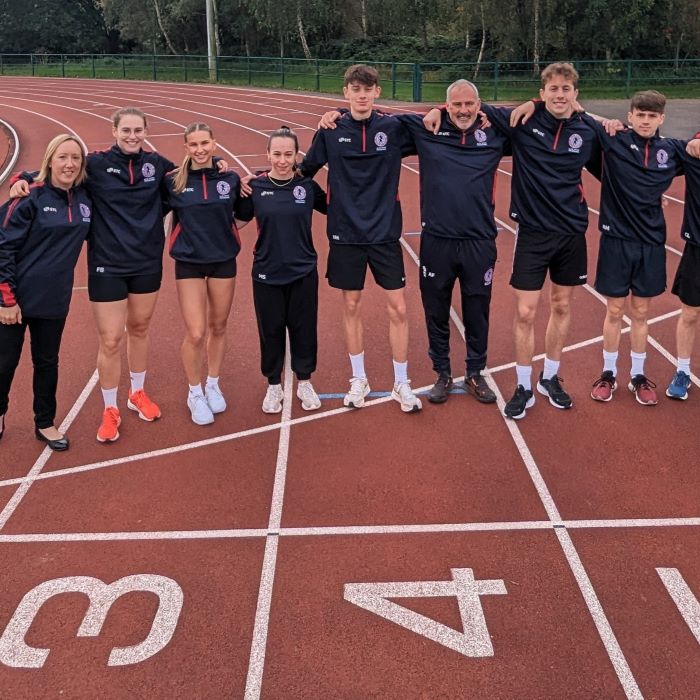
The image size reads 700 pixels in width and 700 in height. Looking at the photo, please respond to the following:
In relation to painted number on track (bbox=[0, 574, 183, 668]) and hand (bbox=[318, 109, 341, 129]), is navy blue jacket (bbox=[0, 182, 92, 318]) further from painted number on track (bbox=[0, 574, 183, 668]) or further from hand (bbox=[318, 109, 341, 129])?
painted number on track (bbox=[0, 574, 183, 668])

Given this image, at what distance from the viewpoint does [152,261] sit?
15.4 feet

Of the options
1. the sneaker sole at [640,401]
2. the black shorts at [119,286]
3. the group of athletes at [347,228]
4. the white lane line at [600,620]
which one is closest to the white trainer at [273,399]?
the group of athletes at [347,228]

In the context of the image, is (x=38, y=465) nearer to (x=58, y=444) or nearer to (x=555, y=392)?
(x=58, y=444)

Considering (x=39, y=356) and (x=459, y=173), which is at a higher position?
(x=459, y=173)


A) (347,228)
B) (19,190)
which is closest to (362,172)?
(347,228)

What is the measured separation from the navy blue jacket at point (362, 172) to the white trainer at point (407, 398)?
105 centimetres

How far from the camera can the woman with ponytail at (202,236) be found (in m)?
4.65

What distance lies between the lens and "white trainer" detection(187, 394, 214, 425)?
513 centimetres

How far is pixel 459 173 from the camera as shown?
15.7ft

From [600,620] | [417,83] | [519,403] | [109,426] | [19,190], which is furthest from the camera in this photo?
[417,83]

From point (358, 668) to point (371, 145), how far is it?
10.3 feet

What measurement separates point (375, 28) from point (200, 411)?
40561 millimetres

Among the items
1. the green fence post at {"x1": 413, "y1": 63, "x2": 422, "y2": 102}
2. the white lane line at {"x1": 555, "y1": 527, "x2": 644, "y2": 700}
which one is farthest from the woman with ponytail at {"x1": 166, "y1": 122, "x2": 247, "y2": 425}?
the green fence post at {"x1": 413, "y1": 63, "x2": 422, "y2": 102}

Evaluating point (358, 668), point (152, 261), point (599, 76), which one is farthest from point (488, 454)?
point (599, 76)
